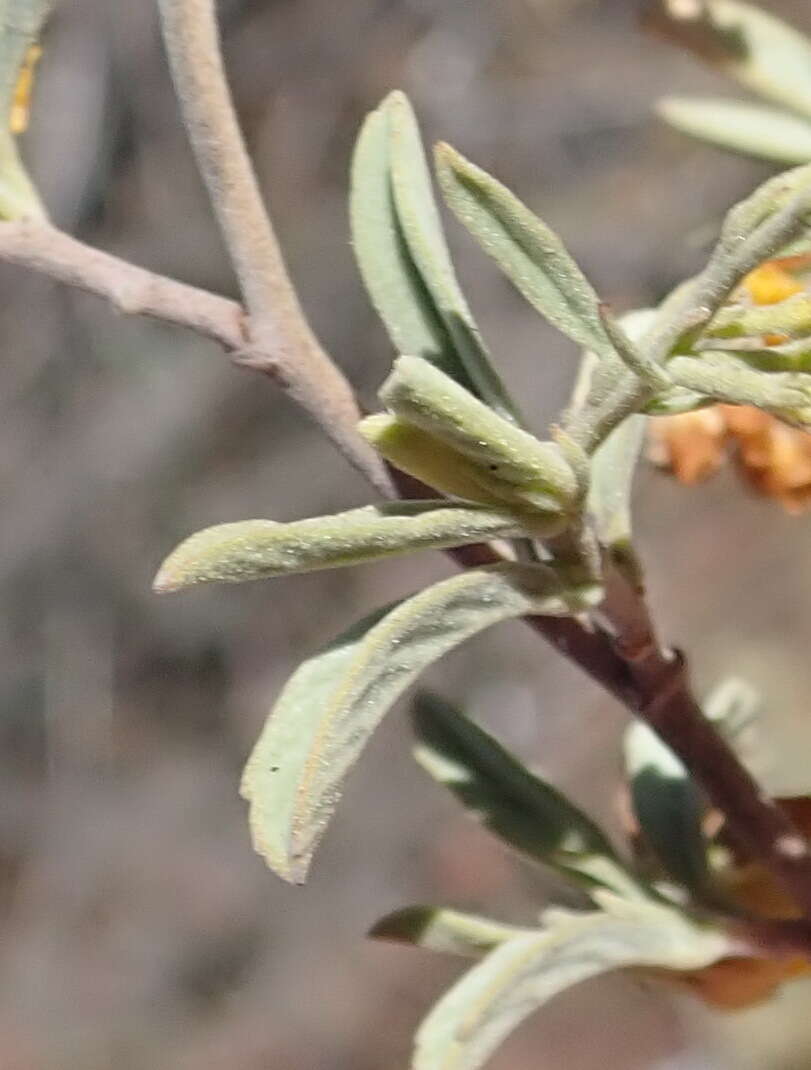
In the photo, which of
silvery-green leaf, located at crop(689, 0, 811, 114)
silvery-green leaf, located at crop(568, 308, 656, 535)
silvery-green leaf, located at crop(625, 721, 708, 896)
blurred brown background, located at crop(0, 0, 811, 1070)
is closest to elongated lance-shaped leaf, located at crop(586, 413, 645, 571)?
silvery-green leaf, located at crop(568, 308, 656, 535)

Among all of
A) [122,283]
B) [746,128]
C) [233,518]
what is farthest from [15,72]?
[233,518]

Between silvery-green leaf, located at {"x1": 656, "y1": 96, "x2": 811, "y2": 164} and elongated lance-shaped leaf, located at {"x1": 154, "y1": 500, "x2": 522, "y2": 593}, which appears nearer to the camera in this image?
elongated lance-shaped leaf, located at {"x1": 154, "y1": 500, "x2": 522, "y2": 593}

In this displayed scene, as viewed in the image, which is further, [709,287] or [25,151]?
[25,151]

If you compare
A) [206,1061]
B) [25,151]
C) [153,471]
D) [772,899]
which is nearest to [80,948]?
[206,1061]

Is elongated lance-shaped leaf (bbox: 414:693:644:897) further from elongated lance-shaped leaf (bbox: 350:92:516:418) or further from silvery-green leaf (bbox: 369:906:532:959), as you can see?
elongated lance-shaped leaf (bbox: 350:92:516:418)

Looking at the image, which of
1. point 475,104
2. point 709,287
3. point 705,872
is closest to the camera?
point 709,287

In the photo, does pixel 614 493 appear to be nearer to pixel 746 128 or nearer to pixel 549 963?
pixel 549 963

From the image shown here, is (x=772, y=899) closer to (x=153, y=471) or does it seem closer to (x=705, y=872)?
(x=705, y=872)
